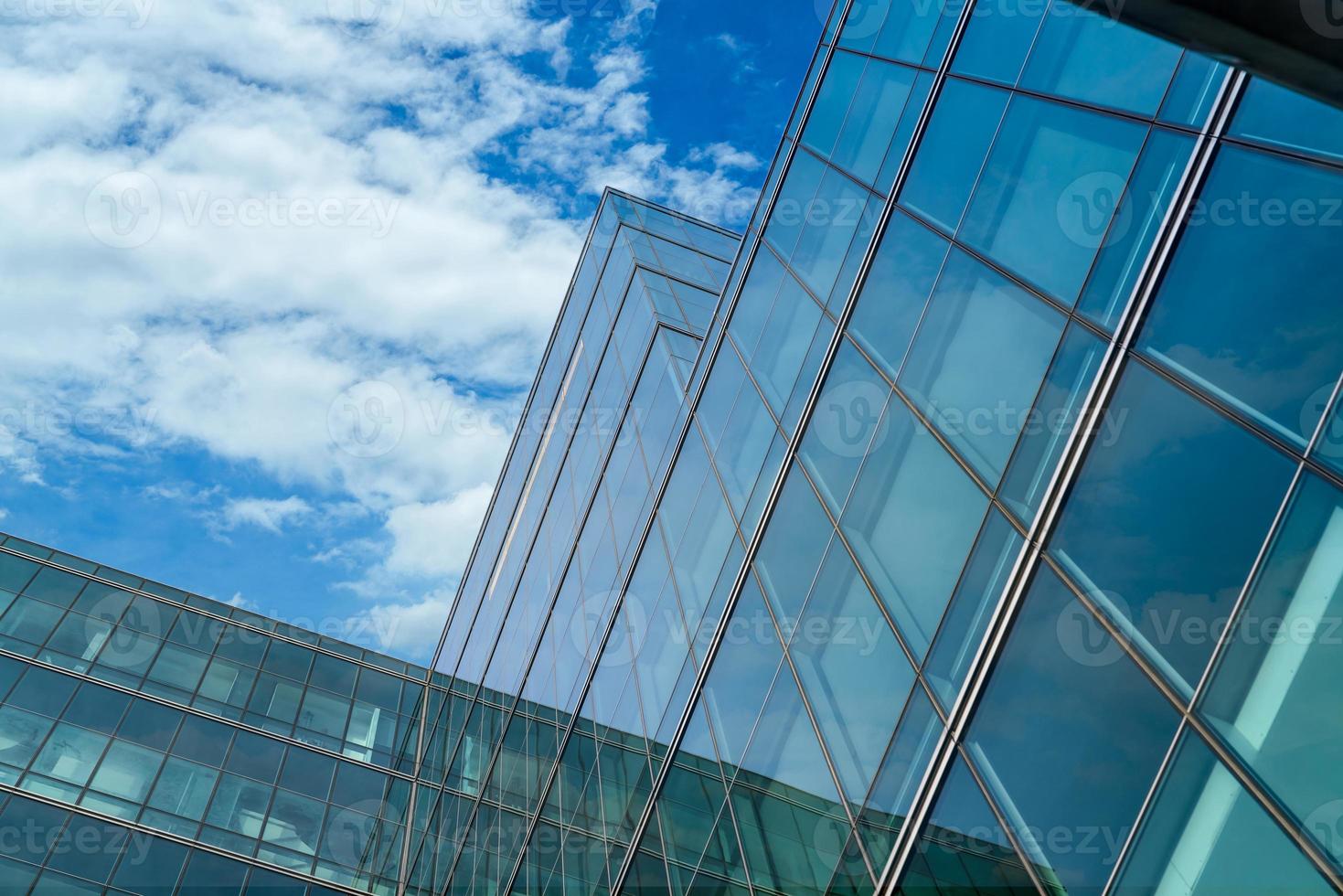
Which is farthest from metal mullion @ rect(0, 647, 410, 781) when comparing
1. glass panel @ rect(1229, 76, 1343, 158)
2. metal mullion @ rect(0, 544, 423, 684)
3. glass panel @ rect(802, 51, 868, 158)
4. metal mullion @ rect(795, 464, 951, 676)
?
glass panel @ rect(1229, 76, 1343, 158)

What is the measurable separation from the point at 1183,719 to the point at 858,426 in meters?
6.26

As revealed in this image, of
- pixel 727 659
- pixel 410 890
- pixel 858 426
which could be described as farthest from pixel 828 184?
pixel 410 890

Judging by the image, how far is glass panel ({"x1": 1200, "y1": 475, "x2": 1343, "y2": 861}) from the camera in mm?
5293

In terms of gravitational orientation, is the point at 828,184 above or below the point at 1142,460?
above

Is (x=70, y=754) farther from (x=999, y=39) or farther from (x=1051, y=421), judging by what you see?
(x=999, y=39)

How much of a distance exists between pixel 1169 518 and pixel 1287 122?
2.83 m

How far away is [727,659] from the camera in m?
13.8

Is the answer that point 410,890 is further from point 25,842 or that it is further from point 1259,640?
point 1259,640

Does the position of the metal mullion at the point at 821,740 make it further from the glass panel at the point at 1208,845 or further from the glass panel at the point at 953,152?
the glass panel at the point at 953,152

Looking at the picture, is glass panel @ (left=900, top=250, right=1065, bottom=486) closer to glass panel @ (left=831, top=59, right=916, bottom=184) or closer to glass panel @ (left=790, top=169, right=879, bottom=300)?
glass panel @ (left=790, top=169, right=879, bottom=300)

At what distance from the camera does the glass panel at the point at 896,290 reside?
38.6 ft

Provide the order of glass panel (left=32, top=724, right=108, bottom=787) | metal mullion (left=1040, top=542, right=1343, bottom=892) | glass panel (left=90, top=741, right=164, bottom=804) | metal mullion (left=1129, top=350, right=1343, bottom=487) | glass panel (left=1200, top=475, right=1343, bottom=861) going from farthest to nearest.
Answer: glass panel (left=90, top=741, right=164, bottom=804)
glass panel (left=32, top=724, right=108, bottom=787)
metal mullion (left=1129, top=350, right=1343, bottom=487)
glass panel (left=1200, top=475, right=1343, bottom=861)
metal mullion (left=1040, top=542, right=1343, bottom=892)

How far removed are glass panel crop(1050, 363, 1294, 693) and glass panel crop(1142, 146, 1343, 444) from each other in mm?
251

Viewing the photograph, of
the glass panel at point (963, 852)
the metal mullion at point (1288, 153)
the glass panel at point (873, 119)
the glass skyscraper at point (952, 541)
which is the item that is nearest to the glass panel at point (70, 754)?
the glass skyscraper at point (952, 541)
